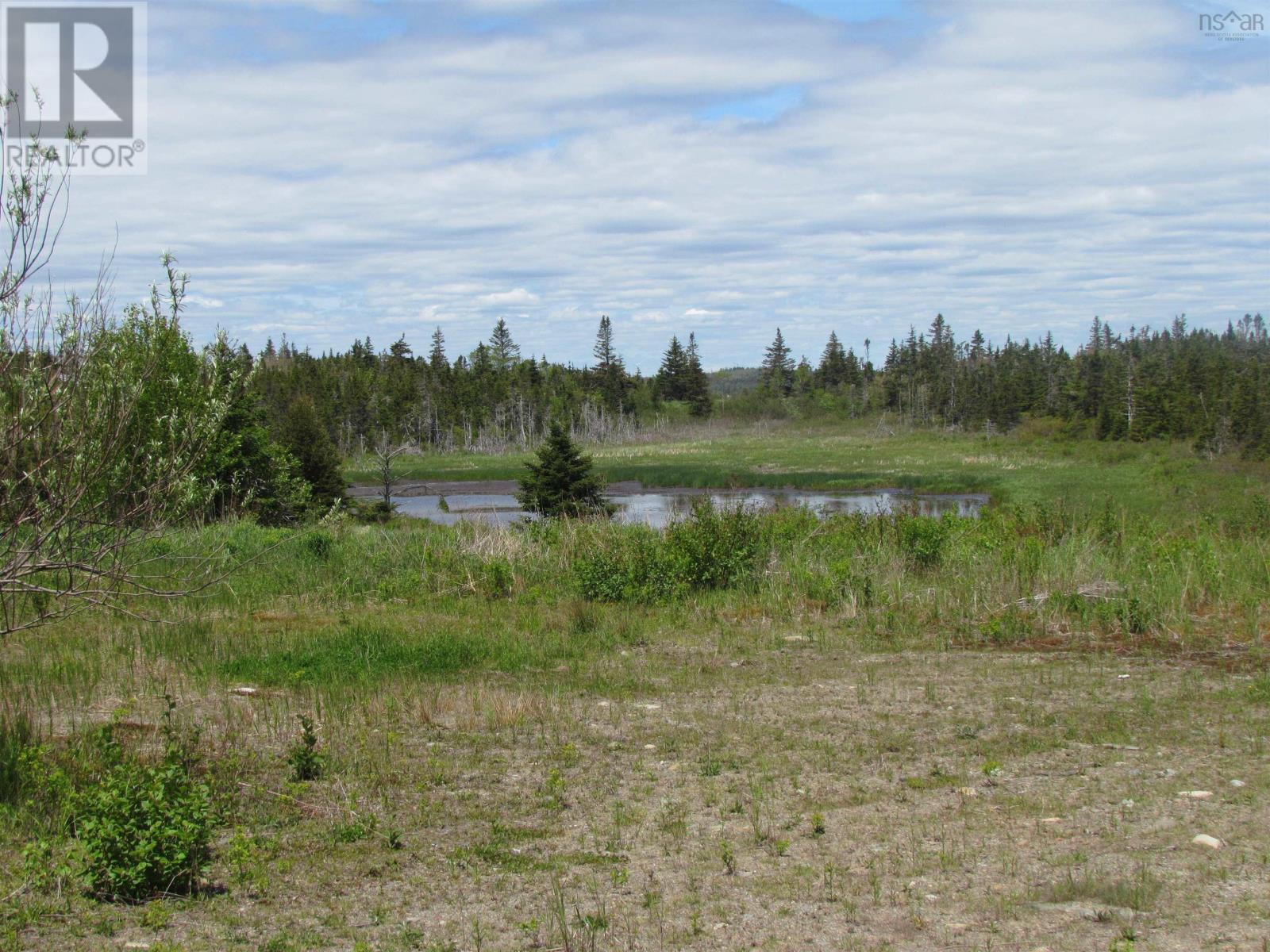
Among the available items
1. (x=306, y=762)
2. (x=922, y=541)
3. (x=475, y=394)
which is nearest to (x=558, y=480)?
(x=922, y=541)

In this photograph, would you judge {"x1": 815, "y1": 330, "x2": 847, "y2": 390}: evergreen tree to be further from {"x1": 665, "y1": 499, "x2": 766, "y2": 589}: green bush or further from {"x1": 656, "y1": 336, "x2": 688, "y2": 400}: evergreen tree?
{"x1": 665, "y1": 499, "x2": 766, "y2": 589}: green bush

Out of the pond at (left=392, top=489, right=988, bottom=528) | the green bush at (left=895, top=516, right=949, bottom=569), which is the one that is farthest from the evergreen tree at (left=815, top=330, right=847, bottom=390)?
the green bush at (left=895, top=516, right=949, bottom=569)

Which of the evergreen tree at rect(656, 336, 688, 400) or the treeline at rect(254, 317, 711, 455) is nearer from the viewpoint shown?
the treeline at rect(254, 317, 711, 455)

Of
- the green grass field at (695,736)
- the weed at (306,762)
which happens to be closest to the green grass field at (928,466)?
the green grass field at (695,736)

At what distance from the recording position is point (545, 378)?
12075 cm

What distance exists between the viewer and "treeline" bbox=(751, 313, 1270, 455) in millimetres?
76250

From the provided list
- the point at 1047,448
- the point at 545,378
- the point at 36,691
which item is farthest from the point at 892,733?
the point at 545,378

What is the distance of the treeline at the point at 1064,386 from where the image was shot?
76250 mm

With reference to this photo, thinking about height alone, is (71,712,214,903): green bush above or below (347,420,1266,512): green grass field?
below

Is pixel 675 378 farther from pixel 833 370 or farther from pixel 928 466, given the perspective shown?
pixel 928 466

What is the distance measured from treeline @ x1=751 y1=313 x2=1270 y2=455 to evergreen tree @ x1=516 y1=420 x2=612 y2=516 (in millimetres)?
53022

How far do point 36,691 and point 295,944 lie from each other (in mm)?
5432

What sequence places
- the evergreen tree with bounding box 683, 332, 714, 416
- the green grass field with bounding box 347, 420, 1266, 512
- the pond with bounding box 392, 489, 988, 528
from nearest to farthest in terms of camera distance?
the pond with bounding box 392, 489, 988, 528 → the green grass field with bounding box 347, 420, 1266, 512 → the evergreen tree with bounding box 683, 332, 714, 416

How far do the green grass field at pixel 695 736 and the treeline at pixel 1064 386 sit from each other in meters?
60.1
